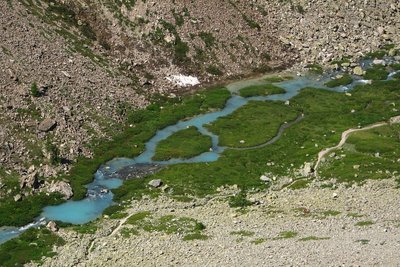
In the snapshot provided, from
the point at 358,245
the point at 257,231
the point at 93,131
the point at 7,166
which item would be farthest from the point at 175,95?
the point at 358,245

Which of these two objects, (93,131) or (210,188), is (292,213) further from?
(93,131)

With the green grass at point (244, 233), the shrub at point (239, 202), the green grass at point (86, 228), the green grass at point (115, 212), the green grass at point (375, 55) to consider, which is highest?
the green grass at point (86, 228)

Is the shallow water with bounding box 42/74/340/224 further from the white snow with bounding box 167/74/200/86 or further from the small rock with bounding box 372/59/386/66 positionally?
the small rock with bounding box 372/59/386/66

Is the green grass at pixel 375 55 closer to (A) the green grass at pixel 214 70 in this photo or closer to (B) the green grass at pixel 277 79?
(B) the green grass at pixel 277 79

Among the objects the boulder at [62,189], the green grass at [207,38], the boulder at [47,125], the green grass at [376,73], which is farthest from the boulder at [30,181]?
the green grass at [376,73]

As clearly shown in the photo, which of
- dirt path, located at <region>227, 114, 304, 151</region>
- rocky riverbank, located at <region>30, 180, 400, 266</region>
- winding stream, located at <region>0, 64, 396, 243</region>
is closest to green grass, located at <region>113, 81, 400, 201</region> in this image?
dirt path, located at <region>227, 114, 304, 151</region>

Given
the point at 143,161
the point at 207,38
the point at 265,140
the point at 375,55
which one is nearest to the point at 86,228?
the point at 143,161
